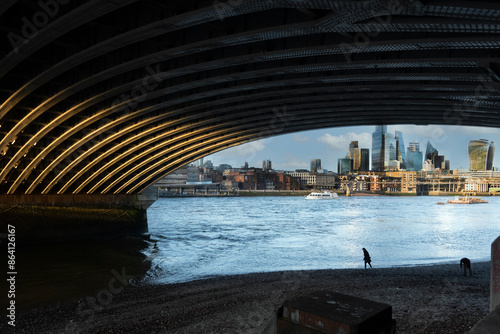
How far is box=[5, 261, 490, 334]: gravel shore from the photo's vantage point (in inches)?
362

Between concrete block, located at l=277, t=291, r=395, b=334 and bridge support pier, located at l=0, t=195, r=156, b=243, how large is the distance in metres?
31.1

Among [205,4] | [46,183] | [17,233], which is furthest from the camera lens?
[46,183]

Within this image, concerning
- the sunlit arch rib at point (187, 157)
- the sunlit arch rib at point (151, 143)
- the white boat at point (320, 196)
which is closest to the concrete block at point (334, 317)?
the sunlit arch rib at point (151, 143)

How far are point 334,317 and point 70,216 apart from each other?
111 ft

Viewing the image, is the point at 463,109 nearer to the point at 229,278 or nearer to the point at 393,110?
the point at 393,110

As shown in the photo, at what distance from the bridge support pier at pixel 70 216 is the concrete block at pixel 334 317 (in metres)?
31.1

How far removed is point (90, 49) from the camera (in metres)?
12.2

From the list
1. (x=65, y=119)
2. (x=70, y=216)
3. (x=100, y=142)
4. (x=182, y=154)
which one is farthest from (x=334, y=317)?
(x=182, y=154)

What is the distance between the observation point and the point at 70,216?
103 ft

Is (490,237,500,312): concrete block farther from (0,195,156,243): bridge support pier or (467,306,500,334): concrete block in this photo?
(0,195,156,243): bridge support pier

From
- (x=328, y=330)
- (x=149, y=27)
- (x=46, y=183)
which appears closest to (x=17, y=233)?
(x=46, y=183)

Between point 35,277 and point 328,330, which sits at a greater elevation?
point 328,330

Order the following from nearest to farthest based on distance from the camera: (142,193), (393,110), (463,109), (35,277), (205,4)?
(205,4) < (35,277) < (463,109) < (393,110) < (142,193)

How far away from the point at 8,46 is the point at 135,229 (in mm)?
27421
